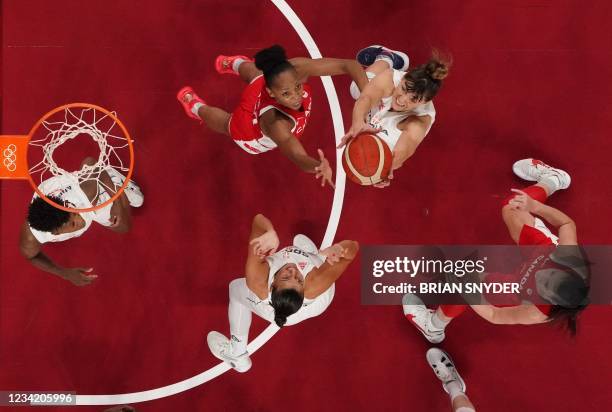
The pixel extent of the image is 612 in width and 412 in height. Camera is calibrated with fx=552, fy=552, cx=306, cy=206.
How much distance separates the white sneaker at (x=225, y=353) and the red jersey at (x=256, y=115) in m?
1.50

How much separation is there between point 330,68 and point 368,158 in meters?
0.80

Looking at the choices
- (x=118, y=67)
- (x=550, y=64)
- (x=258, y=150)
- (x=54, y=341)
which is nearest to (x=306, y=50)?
(x=258, y=150)

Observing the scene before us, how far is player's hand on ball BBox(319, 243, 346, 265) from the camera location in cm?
386

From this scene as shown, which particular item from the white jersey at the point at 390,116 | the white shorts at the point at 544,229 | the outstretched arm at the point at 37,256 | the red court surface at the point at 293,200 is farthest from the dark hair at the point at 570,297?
the outstretched arm at the point at 37,256

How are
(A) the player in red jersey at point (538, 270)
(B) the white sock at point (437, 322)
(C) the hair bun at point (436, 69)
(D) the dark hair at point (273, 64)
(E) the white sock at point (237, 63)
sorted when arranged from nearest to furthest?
1. (D) the dark hair at point (273, 64)
2. (C) the hair bun at point (436, 69)
3. (A) the player in red jersey at point (538, 270)
4. (B) the white sock at point (437, 322)
5. (E) the white sock at point (237, 63)

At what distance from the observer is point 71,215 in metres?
3.90

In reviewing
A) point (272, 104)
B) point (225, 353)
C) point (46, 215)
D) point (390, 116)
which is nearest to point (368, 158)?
point (390, 116)

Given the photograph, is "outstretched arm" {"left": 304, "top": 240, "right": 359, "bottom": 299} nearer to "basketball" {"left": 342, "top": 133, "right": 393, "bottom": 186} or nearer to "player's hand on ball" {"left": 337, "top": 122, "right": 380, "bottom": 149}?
"basketball" {"left": 342, "top": 133, "right": 393, "bottom": 186}

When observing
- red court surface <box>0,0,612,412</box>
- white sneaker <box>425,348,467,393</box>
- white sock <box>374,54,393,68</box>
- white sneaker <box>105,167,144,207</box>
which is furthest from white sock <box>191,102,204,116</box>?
white sneaker <box>425,348,467,393</box>

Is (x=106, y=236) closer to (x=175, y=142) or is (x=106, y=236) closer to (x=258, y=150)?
(x=175, y=142)

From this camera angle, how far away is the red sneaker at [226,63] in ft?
14.2

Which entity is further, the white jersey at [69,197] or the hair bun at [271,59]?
the white jersey at [69,197]

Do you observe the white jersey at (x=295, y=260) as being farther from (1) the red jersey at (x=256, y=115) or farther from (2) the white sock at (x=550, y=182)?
(2) the white sock at (x=550, y=182)

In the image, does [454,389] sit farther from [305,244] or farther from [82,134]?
[82,134]
